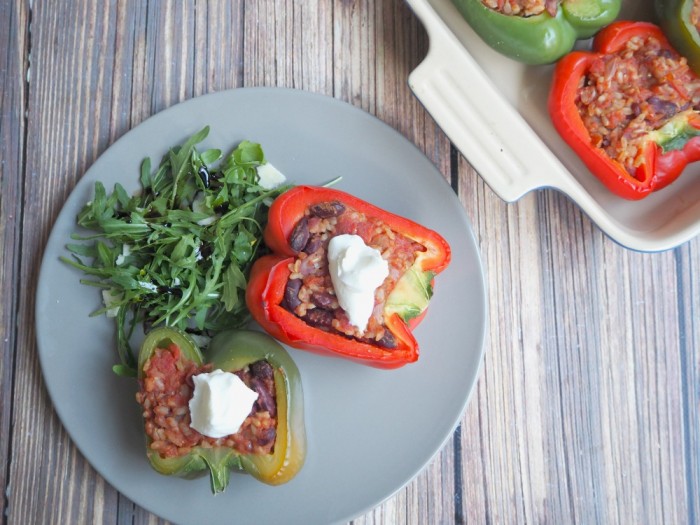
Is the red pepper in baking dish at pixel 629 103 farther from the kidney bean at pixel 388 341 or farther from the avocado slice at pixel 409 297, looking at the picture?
the kidney bean at pixel 388 341

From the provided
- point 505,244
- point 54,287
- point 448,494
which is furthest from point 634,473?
point 54,287

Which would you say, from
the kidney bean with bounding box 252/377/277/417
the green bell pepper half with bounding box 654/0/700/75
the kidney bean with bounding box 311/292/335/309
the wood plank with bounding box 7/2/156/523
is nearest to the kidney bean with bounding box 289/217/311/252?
the kidney bean with bounding box 311/292/335/309

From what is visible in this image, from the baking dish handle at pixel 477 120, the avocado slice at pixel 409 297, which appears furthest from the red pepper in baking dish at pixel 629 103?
the avocado slice at pixel 409 297

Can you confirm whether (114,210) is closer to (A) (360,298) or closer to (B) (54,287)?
(B) (54,287)

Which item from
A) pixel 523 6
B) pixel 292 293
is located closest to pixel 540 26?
pixel 523 6

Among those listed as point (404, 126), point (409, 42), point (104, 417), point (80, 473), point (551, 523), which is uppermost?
point (409, 42)

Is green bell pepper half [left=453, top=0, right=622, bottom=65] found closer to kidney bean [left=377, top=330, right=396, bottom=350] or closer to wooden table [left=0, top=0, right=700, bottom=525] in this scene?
wooden table [left=0, top=0, right=700, bottom=525]

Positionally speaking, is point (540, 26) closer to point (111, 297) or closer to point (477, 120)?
point (477, 120)
